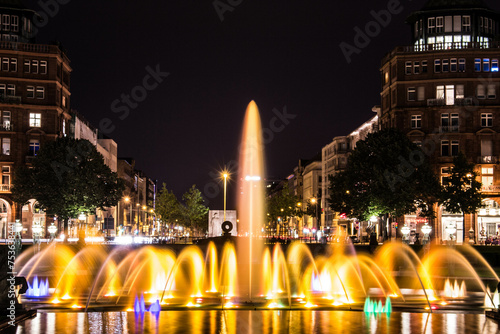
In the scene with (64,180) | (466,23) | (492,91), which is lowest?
(64,180)

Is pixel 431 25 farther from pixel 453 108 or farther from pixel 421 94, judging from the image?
pixel 453 108

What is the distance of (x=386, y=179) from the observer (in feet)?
259

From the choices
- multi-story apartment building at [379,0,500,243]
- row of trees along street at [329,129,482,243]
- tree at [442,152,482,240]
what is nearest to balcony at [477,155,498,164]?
multi-story apartment building at [379,0,500,243]

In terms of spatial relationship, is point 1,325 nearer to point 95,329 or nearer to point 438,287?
point 95,329

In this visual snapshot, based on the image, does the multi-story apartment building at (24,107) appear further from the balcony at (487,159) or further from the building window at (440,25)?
the balcony at (487,159)

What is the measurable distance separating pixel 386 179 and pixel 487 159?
2461 cm

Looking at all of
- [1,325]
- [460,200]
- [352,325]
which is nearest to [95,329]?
[1,325]

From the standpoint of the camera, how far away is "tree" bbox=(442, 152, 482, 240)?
87.3 meters

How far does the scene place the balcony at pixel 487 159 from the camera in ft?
315

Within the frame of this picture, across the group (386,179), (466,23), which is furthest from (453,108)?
(386,179)

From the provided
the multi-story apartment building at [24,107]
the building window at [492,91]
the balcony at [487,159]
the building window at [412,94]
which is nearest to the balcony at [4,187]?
the multi-story apartment building at [24,107]

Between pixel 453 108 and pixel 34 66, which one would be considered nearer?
pixel 453 108

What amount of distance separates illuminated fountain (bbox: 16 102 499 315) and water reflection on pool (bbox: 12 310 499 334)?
1545mm

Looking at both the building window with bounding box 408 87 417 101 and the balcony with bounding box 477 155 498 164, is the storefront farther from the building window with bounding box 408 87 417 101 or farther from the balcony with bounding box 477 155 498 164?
the building window with bounding box 408 87 417 101
